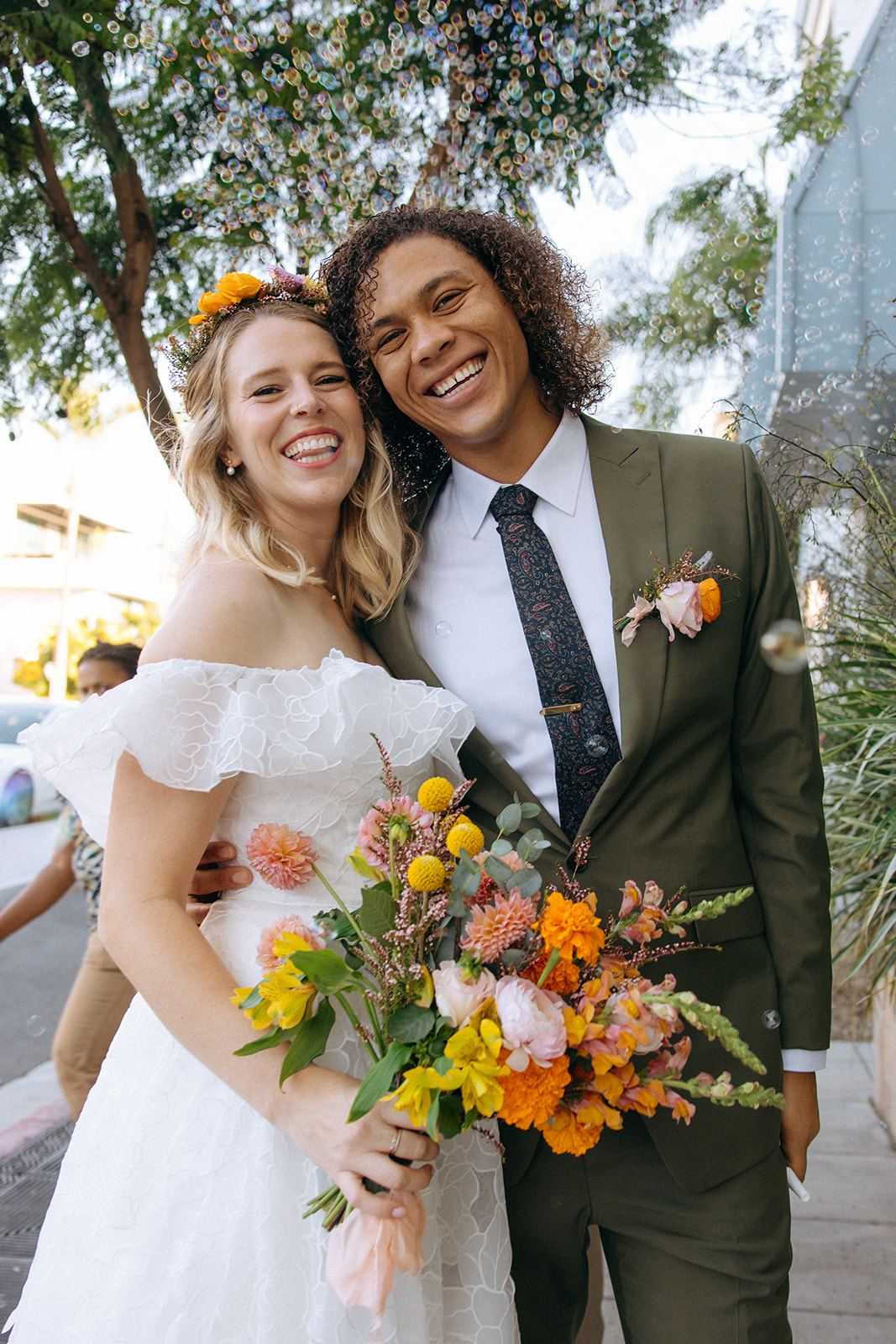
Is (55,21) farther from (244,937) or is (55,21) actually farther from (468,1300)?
(468,1300)

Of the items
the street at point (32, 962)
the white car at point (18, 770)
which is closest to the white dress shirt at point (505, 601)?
the street at point (32, 962)

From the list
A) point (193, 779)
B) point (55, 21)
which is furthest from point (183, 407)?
point (55, 21)

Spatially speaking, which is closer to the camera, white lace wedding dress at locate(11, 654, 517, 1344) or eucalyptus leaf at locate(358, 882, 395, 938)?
eucalyptus leaf at locate(358, 882, 395, 938)

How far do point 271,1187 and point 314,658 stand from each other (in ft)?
2.72

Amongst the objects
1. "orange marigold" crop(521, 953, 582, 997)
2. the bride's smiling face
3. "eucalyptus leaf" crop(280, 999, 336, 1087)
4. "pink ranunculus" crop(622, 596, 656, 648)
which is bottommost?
"eucalyptus leaf" crop(280, 999, 336, 1087)

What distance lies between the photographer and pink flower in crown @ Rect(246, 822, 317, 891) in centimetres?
138

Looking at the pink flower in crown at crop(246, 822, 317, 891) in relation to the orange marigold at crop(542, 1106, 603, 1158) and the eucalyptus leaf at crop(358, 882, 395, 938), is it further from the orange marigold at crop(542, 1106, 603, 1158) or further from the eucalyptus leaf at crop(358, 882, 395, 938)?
the orange marigold at crop(542, 1106, 603, 1158)

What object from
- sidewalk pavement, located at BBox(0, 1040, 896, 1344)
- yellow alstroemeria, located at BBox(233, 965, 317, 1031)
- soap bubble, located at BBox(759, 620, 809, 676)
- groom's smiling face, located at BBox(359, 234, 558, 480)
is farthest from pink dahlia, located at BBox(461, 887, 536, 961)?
sidewalk pavement, located at BBox(0, 1040, 896, 1344)

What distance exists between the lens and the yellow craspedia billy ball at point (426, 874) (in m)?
1.04

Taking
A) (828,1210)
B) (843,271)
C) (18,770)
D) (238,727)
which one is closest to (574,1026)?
(238,727)

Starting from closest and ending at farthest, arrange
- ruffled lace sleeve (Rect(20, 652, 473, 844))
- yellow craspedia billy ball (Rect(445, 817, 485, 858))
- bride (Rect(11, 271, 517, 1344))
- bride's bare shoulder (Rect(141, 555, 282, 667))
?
yellow craspedia billy ball (Rect(445, 817, 485, 858))
bride (Rect(11, 271, 517, 1344))
ruffled lace sleeve (Rect(20, 652, 473, 844))
bride's bare shoulder (Rect(141, 555, 282, 667))

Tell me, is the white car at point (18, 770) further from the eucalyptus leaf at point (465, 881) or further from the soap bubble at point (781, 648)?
the eucalyptus leaf at point (465, 881)

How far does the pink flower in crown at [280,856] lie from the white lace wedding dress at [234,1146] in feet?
0.16

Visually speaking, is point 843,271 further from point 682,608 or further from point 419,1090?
point 419,1090
